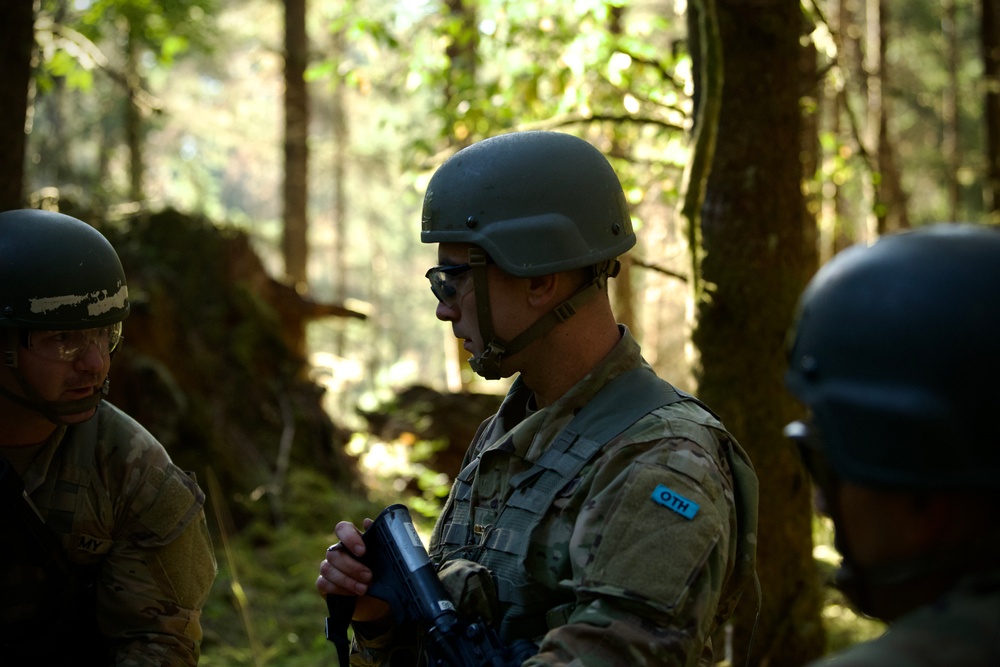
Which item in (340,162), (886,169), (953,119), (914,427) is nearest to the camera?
(914,427)

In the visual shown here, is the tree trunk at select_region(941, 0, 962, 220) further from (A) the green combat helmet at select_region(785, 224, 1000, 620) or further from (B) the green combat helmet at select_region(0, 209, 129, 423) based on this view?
(A) the green combat helmet at select_region(785, 224, 1000, 620)

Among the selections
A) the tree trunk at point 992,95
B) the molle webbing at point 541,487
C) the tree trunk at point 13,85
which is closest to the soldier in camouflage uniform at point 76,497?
the molle webbing at point 541,487

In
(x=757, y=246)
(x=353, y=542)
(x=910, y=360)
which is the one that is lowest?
(x=353, y=542)

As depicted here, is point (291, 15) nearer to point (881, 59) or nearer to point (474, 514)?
point (881, 59)

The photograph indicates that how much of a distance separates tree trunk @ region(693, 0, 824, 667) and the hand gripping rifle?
2.49 metres

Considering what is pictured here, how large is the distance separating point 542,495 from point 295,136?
12.6 m

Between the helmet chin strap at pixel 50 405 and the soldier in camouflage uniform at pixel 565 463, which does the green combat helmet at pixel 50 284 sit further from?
the soldier in camouflage uniform at pixel 565 463

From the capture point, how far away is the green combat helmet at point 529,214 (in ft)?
8.69

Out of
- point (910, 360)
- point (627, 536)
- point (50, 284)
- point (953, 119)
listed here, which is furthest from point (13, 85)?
point (953, 119)

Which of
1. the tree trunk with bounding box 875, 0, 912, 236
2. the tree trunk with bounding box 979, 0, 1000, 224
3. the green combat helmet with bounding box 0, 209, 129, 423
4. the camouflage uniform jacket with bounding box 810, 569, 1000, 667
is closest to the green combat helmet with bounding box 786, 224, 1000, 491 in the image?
the camouflage uniform jacket with bounding box 810, 569, 1000, 667

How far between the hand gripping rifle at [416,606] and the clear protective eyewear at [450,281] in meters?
0.61

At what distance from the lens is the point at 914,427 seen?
60.3 inches

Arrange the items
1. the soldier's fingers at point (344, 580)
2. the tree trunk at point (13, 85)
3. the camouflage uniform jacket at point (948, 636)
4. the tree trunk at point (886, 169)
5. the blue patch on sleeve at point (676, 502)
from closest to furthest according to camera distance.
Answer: the camouflage uniform jacket at point (948, 636), the blue patch on sleeve at point (676, 502), the soldier's fingers at point (344, 580), the tree trunk at point (13, 85), the tree trunk at point (886, 169)

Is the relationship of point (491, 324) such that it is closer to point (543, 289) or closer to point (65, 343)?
point (543, 289)
